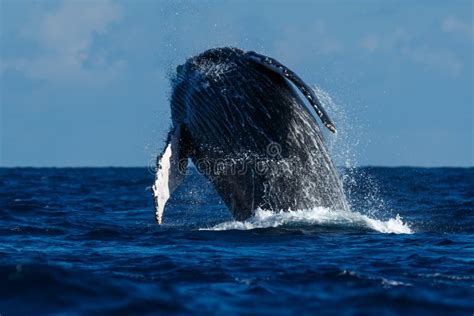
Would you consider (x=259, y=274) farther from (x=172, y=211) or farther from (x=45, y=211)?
(x=172, y=211)

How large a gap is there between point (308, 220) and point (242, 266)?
134 inches

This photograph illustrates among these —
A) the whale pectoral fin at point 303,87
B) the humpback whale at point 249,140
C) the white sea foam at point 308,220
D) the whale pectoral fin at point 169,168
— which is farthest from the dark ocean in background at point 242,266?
the whale pectoral fin at point 303,87

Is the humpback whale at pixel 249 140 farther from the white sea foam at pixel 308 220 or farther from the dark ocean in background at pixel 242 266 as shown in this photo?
the dark ocean in background at pixel 242 266

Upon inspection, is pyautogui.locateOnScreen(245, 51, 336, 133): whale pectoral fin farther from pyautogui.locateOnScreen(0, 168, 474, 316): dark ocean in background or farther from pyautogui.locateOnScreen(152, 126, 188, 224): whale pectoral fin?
pyautogui.locateOnScreen(152, 126, 188, 224): whale pectoral fin

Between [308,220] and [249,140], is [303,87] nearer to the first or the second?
[249,140]

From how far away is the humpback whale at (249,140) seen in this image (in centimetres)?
1359

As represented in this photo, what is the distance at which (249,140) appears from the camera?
13.7m

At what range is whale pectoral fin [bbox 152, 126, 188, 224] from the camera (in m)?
13.4

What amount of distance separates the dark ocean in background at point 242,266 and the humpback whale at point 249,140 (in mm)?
379

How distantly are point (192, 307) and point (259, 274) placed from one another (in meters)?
1.70

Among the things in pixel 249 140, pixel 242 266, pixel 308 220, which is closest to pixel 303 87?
pixel 249 140

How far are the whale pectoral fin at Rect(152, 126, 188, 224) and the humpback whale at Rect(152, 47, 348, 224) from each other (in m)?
0.02

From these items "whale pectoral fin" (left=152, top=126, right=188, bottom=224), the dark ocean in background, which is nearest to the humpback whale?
"whale pectoral fin" (left=152, top=126, right=188, bottom=224)

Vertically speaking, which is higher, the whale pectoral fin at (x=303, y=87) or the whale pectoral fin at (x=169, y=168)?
the whale pectoral fin at (x=303, y=87)
